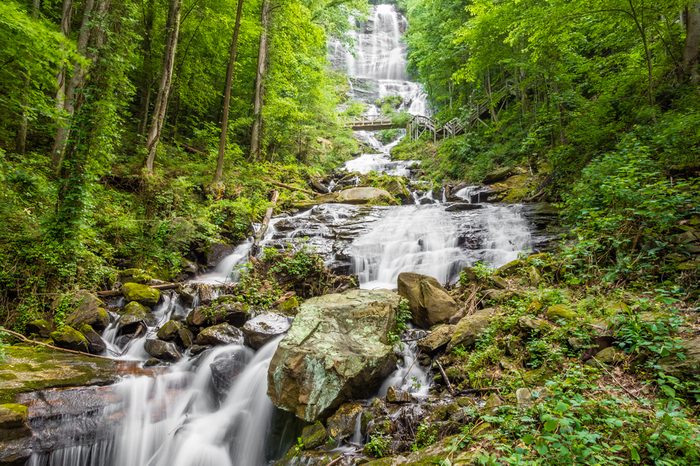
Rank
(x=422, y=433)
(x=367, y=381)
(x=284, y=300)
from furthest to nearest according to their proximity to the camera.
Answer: (x=284, y=300), (x=367, y=381), (x=422, y=433)

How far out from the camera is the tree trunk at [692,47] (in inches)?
315

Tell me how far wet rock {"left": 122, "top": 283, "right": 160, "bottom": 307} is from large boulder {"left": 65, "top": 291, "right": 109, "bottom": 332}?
0.67 m

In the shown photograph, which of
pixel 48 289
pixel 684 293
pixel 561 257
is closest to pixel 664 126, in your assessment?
pixel 561 257

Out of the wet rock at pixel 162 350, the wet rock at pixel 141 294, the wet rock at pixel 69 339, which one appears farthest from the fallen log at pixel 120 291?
the wet rock at pixel 162 350

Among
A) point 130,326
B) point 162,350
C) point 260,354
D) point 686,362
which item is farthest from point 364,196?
point 686,362

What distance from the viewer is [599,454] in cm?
239

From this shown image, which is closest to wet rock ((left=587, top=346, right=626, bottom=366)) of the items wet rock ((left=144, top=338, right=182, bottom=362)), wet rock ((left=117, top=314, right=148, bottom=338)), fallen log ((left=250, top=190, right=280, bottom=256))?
wet rock ((left=144, top=338, right=182, bottom=362))

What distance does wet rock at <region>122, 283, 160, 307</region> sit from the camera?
7.29 meters

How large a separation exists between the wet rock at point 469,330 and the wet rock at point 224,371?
3.43 metres

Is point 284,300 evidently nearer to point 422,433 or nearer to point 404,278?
point 404,278

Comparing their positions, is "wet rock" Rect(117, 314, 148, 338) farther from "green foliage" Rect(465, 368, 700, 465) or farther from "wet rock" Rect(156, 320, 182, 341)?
"green foliage" Rect(465, 368, 700, 465)

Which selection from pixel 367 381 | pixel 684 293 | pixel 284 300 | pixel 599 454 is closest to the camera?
pixel 599 454

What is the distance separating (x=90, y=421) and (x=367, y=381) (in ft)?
11.9

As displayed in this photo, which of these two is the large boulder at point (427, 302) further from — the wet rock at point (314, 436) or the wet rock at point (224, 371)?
the wet rock at point (224, 371)
